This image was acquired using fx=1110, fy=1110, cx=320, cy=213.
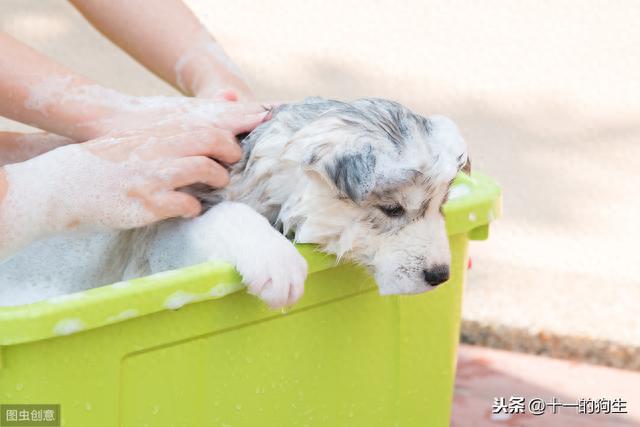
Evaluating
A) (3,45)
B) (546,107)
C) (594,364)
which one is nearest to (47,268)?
(3,45)

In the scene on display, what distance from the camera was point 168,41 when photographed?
7.23 ft

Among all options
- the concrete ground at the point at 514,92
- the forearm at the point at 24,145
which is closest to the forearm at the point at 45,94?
the forearm at the point at 24,145

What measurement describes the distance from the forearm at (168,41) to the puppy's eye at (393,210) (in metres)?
0.64

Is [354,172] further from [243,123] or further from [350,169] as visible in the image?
[243,123]

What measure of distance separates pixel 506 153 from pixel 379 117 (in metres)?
1.80

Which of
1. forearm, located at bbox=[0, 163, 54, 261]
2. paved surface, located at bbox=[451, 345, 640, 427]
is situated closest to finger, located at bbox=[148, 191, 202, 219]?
forearm, located at bbox=[0, 163, 54, 261]

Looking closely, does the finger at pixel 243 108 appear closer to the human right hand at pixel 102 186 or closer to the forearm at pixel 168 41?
the human right hand at pixel 102 186

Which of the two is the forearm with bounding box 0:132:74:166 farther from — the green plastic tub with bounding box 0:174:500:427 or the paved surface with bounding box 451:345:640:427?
the paved surface with bounding box 451:345:640:427

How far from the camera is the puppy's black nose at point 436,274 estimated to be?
154cm

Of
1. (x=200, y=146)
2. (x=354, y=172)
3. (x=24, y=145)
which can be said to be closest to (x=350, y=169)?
(x=354, y=172)

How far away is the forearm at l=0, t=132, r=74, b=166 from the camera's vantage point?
2.03 metres

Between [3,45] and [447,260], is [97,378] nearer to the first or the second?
[447,260]

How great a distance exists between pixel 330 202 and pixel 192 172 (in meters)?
0.22

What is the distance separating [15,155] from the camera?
2.03m
